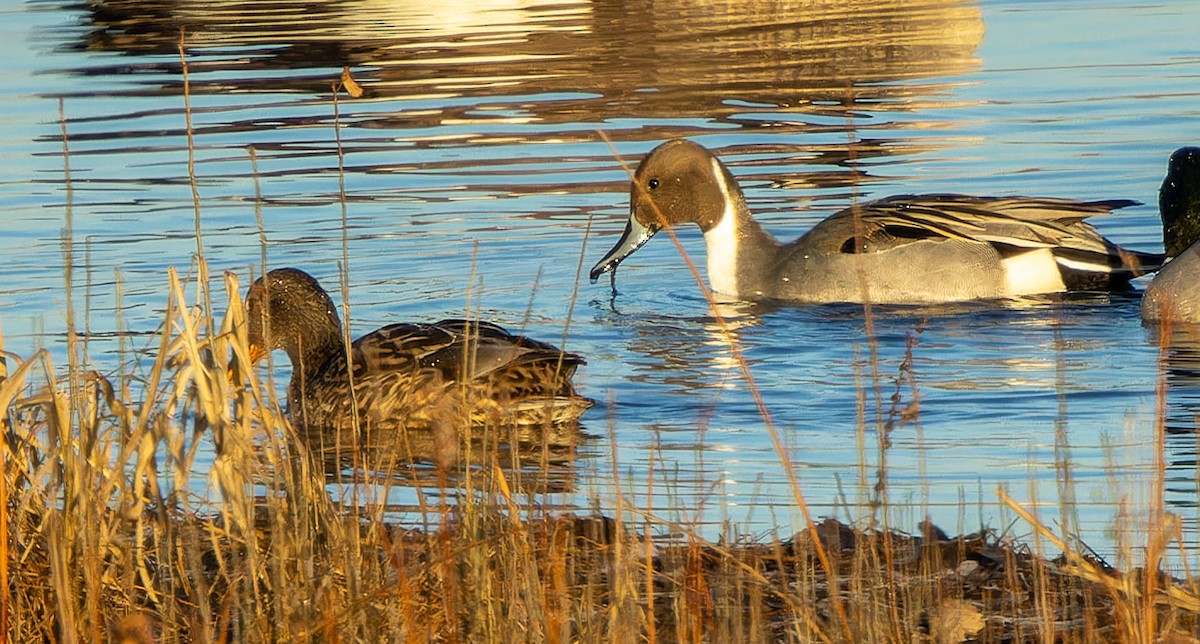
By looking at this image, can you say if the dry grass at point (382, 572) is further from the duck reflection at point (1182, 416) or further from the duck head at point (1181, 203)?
the duck head at point (1181, 203)

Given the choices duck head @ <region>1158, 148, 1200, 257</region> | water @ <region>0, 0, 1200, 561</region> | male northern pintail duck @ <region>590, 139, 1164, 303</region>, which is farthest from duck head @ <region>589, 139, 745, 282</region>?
duck head @ <region>1158, 148, 1200, 257</region>

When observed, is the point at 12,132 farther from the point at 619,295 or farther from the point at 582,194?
the point at 619,295

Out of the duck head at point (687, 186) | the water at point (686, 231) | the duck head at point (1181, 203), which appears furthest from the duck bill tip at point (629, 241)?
the duck head at point (1181, 203)

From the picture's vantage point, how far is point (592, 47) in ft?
68.8

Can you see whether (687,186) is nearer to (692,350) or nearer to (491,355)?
(692,350)

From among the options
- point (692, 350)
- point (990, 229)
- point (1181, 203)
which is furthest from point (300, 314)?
point (1181, 203)

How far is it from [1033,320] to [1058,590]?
15.1 ft

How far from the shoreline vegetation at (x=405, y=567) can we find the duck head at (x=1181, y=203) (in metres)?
5.19

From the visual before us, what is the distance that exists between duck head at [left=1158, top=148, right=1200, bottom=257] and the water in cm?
72

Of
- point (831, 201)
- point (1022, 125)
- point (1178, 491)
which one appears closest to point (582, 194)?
point (831, 201)

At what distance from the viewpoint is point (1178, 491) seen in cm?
628

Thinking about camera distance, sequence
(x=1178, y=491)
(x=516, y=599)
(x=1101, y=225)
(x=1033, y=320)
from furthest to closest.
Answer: (x=1101, y=225) → (x=1033, y=320) → (x=1178, y=491) → (x=516, y=599)

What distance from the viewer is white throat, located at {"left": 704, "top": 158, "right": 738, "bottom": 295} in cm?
1078

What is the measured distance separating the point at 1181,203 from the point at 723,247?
2.44m
